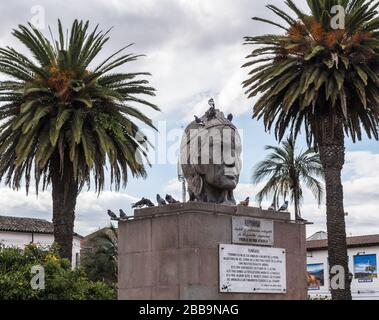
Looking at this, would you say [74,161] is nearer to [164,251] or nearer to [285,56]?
[285,56]

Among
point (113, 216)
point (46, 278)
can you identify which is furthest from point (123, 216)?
point (46, 278)

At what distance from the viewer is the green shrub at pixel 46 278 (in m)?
25.5

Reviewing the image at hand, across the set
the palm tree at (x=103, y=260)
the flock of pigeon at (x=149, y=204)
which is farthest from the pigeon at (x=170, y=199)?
the palm tree at (x=103, y=260)

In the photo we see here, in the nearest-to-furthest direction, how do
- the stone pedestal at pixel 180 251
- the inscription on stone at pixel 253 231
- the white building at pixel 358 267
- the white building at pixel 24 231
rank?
the stone pedestal at pixel 180 251 → the inscription on stone at pixel 253 231 → the white building at pixel 358 267 → the white building at pixel 24 231

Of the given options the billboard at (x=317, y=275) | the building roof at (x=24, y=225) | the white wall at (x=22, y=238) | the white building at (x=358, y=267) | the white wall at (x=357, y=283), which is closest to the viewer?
the white wall at (x=357, y=283)

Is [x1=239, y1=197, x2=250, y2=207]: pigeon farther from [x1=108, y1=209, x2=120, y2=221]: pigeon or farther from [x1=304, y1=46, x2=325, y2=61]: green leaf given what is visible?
[x1=304, y1=46, x2=325, y2=61]: green leaf

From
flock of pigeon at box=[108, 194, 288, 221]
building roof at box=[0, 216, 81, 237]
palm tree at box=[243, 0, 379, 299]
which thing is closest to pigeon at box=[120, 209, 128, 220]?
flock of pigeon at box=[108, 194, 288, 221]

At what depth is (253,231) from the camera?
16.7m

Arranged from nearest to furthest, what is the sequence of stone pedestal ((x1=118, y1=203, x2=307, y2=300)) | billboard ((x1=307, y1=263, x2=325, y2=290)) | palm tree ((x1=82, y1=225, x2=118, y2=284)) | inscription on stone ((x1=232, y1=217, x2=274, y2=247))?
stone pedestal ((x1=118, y1=203, x2=307, y2=300))
inscription on stone ((x1=232, y1=217, x2=274, y2=247))
palm tree ((x1=82, y1=225, x2=118, y2=284))
billboard ((x1=307, y1=263, x2=325, y2=290))

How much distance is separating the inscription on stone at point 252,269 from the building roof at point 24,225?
47.1 metres

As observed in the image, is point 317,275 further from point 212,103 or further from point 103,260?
point 212,103

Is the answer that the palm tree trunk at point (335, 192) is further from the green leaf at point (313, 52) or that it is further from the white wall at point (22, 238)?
the white wall at point (22, 238)

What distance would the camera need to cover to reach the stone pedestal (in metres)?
15.6

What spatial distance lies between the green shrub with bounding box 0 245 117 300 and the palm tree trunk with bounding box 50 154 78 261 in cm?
184
